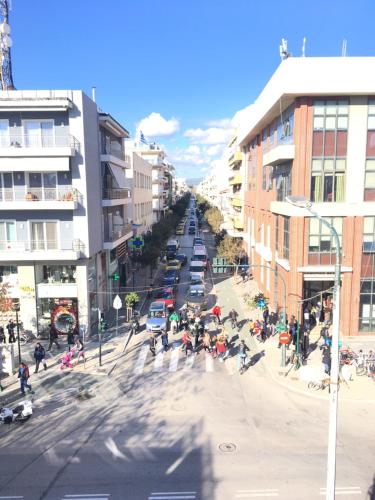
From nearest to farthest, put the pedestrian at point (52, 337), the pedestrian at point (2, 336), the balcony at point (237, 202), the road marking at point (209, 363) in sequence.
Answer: the road marking at point (209, 363), the pedestrian at point (52, 337), the pedestrian at point (2, 336), the balcony at point (237, 202)

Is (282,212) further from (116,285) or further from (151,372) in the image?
(116,285)

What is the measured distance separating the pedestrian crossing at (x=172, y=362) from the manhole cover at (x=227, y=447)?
6.66 meters

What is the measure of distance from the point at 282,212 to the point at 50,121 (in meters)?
15.7

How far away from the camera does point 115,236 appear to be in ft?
102

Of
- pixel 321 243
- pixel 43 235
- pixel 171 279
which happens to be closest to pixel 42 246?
pixel 43 235

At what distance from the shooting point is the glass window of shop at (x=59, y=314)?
2525cm

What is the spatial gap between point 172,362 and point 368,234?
46.7ft

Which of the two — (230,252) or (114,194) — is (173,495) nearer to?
(114,194)

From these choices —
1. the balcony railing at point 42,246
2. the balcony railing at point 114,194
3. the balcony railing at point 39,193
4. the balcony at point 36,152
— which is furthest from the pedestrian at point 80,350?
the balcony railing at point 114,194

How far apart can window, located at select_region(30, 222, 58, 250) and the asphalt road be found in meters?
9.28

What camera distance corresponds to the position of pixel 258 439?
14.0 meters

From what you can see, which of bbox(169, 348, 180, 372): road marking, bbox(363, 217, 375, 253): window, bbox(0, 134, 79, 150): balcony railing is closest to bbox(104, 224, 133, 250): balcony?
bbox(0, 134, 79, 150): balcony railing

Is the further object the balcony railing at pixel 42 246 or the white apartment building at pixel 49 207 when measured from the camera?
the balcony railing at pixel 42 246

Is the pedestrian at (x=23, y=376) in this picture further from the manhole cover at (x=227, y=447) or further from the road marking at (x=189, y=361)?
the manhole cover at (x=227, y=447)
